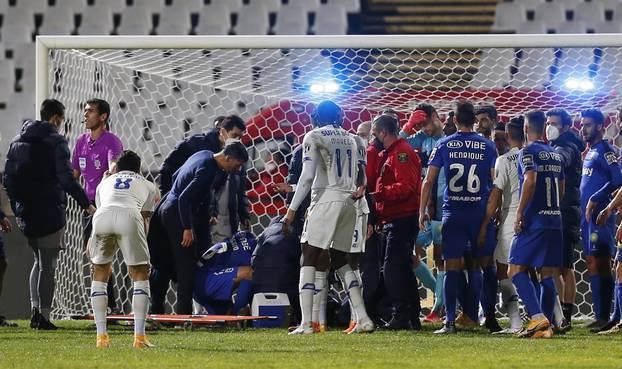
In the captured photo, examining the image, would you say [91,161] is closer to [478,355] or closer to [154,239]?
[154,239]

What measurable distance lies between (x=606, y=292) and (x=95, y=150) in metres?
3.95

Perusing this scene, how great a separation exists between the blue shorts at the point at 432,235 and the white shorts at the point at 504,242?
1.51ft

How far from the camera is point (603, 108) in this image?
12062 millimetres

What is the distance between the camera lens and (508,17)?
67.5ft

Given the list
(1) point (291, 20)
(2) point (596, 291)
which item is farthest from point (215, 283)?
(1) point (291, 20)

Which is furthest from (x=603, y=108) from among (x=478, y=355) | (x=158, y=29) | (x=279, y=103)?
(x=158, y=29)

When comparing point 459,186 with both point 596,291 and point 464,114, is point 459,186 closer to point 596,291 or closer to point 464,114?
point 464,114

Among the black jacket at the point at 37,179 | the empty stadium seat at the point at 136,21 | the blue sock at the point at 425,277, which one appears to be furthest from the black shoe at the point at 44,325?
the empty stadium seat at the point at 136,21

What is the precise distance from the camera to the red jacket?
8.33m

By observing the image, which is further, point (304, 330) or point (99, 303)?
point (304, 330)

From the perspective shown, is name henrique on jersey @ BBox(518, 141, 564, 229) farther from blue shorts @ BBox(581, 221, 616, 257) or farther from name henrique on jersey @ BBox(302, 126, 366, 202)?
name henrique on jersey @ BBox(302, 126, 366, 202)

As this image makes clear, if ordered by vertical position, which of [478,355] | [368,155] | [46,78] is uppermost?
[46,78]

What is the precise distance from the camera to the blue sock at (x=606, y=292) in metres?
8.55

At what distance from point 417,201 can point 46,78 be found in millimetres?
3713
